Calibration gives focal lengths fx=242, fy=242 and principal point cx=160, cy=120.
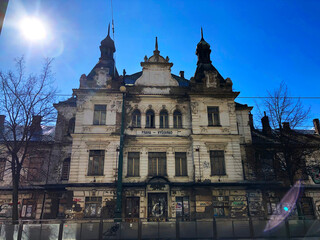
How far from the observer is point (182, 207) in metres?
18.9

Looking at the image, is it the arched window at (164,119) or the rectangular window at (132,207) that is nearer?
the rectangular window at (132,207)

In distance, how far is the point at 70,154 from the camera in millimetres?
21859

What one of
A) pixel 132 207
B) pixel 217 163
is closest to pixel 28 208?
pixel 132 207

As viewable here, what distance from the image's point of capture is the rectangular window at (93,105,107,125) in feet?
68.8

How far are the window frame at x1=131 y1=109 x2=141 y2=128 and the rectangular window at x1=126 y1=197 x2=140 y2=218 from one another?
6.07m

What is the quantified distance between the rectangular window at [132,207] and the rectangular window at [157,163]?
2.42 metres

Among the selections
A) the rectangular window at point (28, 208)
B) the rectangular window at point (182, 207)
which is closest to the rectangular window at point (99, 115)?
the rectangular window at point (28, 208)

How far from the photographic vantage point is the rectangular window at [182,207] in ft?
61.2

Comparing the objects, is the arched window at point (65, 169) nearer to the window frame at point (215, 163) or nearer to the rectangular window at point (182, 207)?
the rectangular window at point (182, 207)

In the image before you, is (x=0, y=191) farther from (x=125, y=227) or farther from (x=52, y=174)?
(x=125, y=227)

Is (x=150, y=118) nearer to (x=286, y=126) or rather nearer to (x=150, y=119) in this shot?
(x=150, y=119)

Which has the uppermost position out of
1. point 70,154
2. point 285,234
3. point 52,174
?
point 70,154

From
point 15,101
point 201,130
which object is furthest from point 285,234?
point 15,101

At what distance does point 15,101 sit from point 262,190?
20.4m
